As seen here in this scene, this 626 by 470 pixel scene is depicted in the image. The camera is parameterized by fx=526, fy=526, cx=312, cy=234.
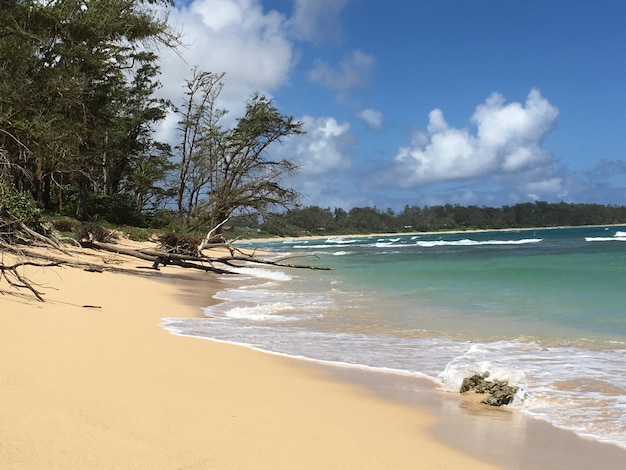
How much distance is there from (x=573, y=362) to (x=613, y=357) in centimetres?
65

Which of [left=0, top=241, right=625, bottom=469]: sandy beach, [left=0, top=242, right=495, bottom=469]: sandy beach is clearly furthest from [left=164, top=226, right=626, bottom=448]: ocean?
[left=0, top=242, right=495, bottom=469]: sandy beach

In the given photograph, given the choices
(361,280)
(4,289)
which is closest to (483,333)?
(4,289)

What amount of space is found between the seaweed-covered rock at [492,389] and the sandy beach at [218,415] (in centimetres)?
14

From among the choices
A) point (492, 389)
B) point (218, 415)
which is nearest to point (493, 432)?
point (492, 389)

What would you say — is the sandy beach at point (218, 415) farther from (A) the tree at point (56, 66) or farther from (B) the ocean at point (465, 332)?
(A) the tree at point (56, 66)

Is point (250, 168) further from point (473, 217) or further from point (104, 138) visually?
point (473, 217)

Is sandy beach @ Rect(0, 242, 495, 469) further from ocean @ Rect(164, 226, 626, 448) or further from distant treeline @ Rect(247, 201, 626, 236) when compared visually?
distant treeline @ Rect(247, 201, 626, 236)

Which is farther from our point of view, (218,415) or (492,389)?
(492,389)

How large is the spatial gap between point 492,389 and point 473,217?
148 m

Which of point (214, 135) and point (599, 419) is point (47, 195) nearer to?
point (214, 135)

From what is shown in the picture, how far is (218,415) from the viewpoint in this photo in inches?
136

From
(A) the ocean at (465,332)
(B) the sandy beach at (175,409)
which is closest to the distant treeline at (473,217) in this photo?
(A) the ocean at (465,332)

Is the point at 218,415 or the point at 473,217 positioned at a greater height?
the point at 473,217

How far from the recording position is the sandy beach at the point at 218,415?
9.09 feet
